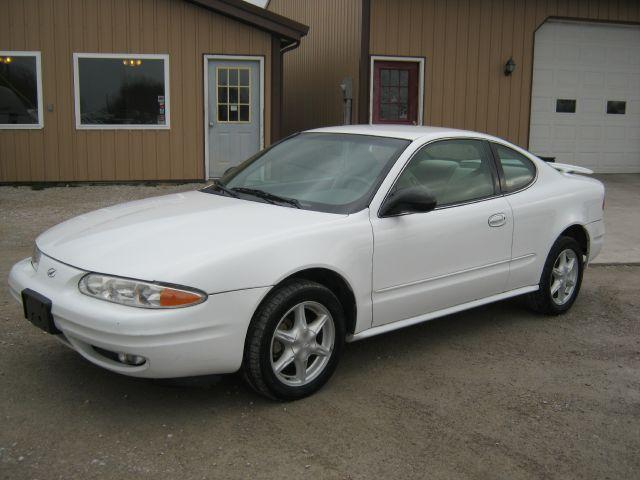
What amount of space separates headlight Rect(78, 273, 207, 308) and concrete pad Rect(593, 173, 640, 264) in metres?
5.45

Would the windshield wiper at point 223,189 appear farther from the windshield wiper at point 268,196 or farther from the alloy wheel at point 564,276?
the alloy wheel at point 564,276

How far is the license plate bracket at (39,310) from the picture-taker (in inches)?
142

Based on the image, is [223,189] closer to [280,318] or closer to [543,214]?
[280,318]

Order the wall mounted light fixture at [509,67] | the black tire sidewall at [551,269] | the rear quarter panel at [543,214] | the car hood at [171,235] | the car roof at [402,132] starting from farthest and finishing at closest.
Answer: the wall mounted light fixture at [509,67], the black tire sidewall at [551,269], the rear quarter panel at [543,214], the car roof at [402,132], the car hood at [171,235]

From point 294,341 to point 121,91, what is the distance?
9.58m

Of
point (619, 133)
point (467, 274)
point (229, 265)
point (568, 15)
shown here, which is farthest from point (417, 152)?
point (619, 133)

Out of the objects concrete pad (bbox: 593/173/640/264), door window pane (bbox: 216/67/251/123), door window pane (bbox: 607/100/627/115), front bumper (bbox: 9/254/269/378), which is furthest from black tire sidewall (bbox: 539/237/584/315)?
door window pane (bbox: 607/100/627/115)

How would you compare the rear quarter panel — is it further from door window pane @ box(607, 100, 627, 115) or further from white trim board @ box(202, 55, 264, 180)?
door window pane @ box(607, 100, 627, 115)

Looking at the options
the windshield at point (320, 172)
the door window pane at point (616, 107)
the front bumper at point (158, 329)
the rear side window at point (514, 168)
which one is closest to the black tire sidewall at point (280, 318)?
the front bumper at point (158, 329)

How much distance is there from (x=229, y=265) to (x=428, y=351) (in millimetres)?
1852

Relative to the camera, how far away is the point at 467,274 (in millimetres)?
4766

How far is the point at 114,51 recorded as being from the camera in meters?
12.1

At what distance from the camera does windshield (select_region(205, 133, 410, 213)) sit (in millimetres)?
4344

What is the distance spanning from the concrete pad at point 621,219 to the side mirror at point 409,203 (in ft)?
13.2
